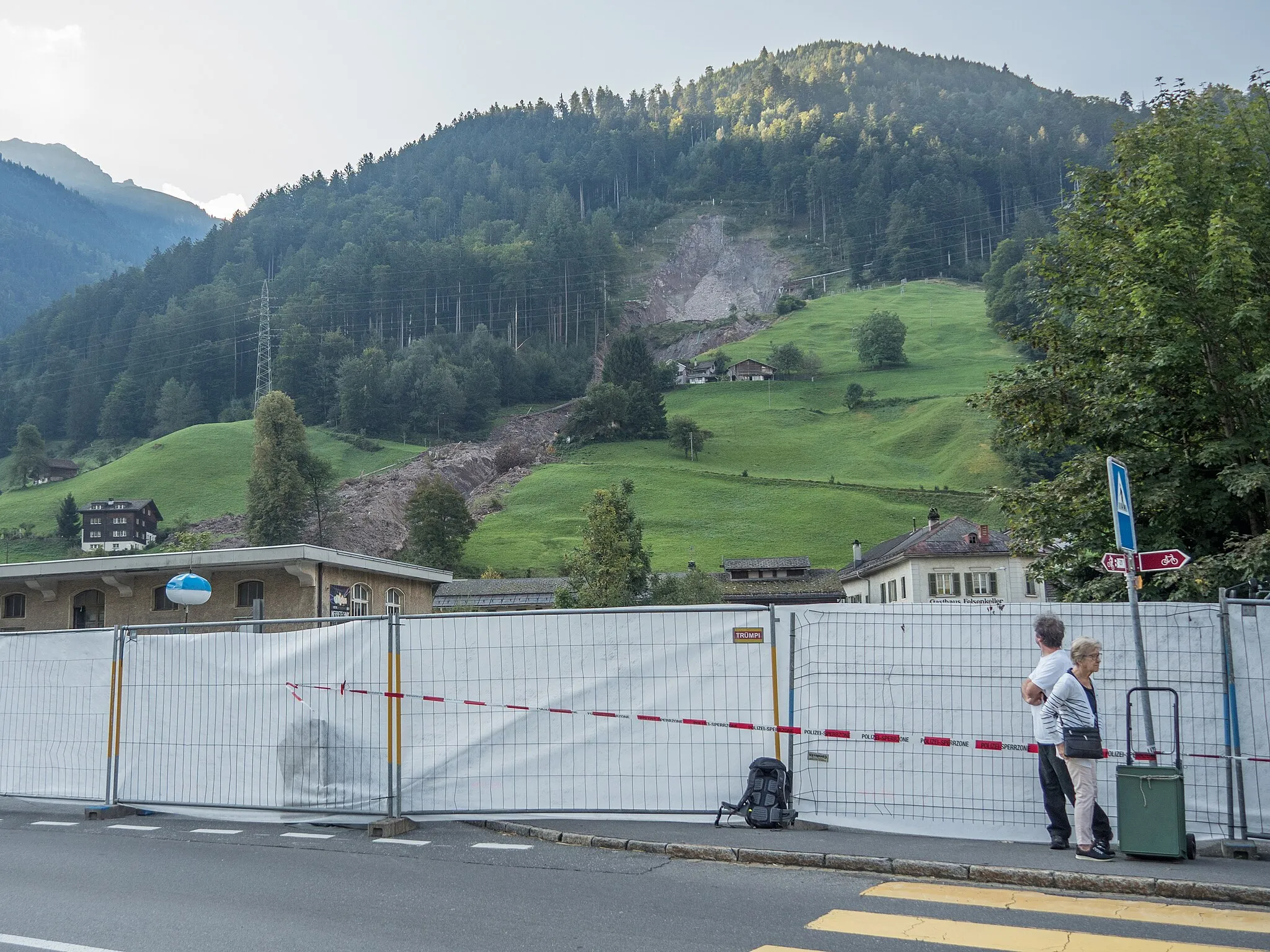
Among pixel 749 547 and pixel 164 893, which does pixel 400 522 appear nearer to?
pixel 749 547

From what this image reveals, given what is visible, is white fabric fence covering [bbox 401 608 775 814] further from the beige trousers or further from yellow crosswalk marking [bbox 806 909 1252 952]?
yellow crosswalk marking [bbox 806 909 1252 952]

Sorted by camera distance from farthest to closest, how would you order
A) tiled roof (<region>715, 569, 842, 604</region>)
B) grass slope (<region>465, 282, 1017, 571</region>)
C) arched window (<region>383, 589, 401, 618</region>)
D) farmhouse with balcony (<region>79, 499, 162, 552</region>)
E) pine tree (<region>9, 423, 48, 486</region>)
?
pine tree (<region>9, 423, 48, 486</region>) → farmhouse with balcony (<region>79, 499, 162, 552</region>) → grass slope (<region>465, 282, 1017, 571</region>) → tiled roof (<region>715, 569, 842, 604</region>) → arched window (<region>383, 589, 401, 618</region>)

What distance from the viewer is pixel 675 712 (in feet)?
32.6

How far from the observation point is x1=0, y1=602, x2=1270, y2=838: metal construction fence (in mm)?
9070

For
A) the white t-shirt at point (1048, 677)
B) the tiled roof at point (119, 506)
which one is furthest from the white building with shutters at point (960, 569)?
the tiled roof at point (119, 506)

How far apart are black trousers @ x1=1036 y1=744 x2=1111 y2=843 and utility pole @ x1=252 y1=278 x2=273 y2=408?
444 ft

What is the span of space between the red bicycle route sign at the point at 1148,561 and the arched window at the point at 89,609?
32.0 metres

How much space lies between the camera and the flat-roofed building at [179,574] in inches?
1208

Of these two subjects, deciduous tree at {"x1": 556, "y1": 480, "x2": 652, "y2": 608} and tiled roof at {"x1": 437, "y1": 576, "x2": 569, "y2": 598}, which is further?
tiled roof at {"x1": 437, "y1": 576, "x2": 569, "y2": 598}

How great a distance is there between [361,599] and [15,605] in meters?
11.3

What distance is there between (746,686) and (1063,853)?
9.65ft

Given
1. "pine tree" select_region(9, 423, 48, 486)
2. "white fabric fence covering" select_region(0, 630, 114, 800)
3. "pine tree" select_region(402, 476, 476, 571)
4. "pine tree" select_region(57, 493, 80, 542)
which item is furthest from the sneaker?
"pine tree" select_region(9, 423, 48, 486)

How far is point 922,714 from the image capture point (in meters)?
9.54

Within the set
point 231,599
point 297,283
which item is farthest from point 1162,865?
point 297,283
